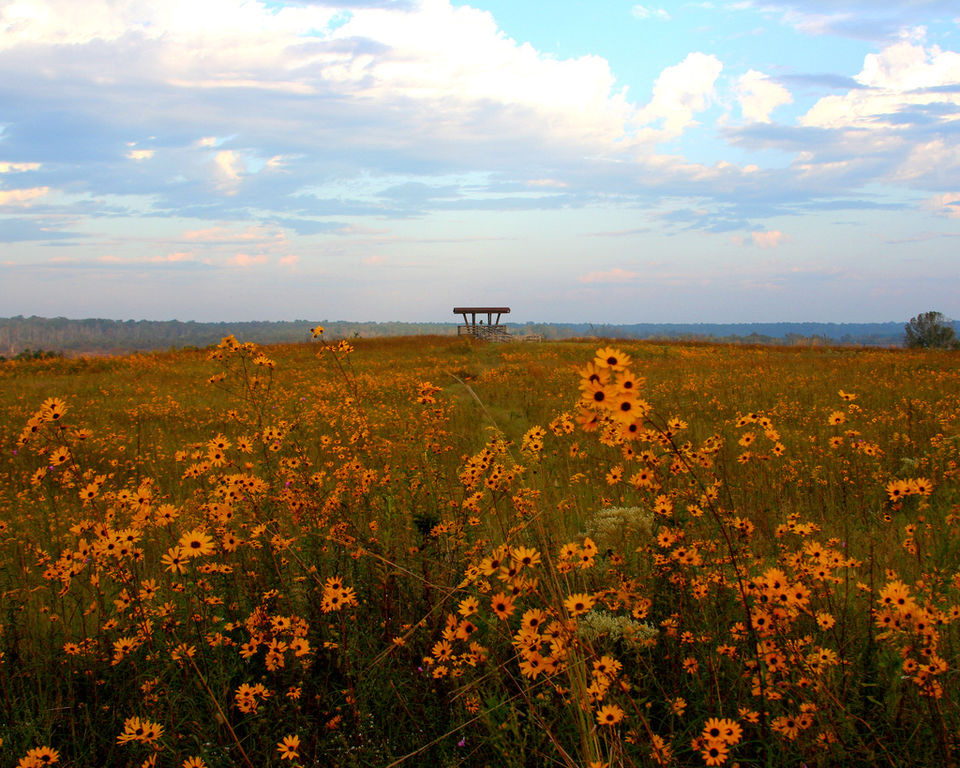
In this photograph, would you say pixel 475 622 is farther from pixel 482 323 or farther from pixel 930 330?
pixel 930 330

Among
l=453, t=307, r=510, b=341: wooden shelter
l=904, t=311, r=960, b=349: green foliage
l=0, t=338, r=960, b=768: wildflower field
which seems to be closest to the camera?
l=0, t=338, r=960, b=768: wildflower field

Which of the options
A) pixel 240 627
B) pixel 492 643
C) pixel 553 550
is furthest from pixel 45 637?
pixel 553 550

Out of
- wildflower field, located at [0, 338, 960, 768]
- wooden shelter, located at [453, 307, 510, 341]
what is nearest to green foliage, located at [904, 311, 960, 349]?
wooden shelter, located at [453, 307, 510, 341]

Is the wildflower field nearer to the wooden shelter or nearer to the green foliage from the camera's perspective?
the wooden shelter

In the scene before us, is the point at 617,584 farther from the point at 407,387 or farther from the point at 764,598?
the point at 407,387

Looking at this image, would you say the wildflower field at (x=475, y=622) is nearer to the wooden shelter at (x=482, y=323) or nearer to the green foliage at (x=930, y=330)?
the wooden shelter at (x=482, y=323)

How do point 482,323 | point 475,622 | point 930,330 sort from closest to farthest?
point 475,622, point 482,323, point 930,330

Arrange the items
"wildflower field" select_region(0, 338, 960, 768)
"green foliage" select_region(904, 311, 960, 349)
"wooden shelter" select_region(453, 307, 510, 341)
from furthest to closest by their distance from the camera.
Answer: "green foliage" select_region(904, 311, 960, 349) → "wooden shelter" select_region(453, 307, 510, 341) → "wildflower field" select_region(0, 338, 960, 768)

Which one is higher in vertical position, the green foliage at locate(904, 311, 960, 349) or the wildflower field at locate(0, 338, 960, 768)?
the green foliage at locate(904, 311, 960, 349)

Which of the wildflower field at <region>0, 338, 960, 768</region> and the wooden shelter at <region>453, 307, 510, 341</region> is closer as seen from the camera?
the wildflower field at <region>0, 338, 960, 768</region>

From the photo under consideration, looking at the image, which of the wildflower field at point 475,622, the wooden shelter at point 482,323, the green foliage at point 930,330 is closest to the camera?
the wildflower field at point 475,622

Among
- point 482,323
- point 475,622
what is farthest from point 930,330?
point 475,622

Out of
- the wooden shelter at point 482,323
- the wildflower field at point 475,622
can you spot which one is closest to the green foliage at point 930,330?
the wooden shelter at point 482,323

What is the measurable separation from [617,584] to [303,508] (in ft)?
4.64
